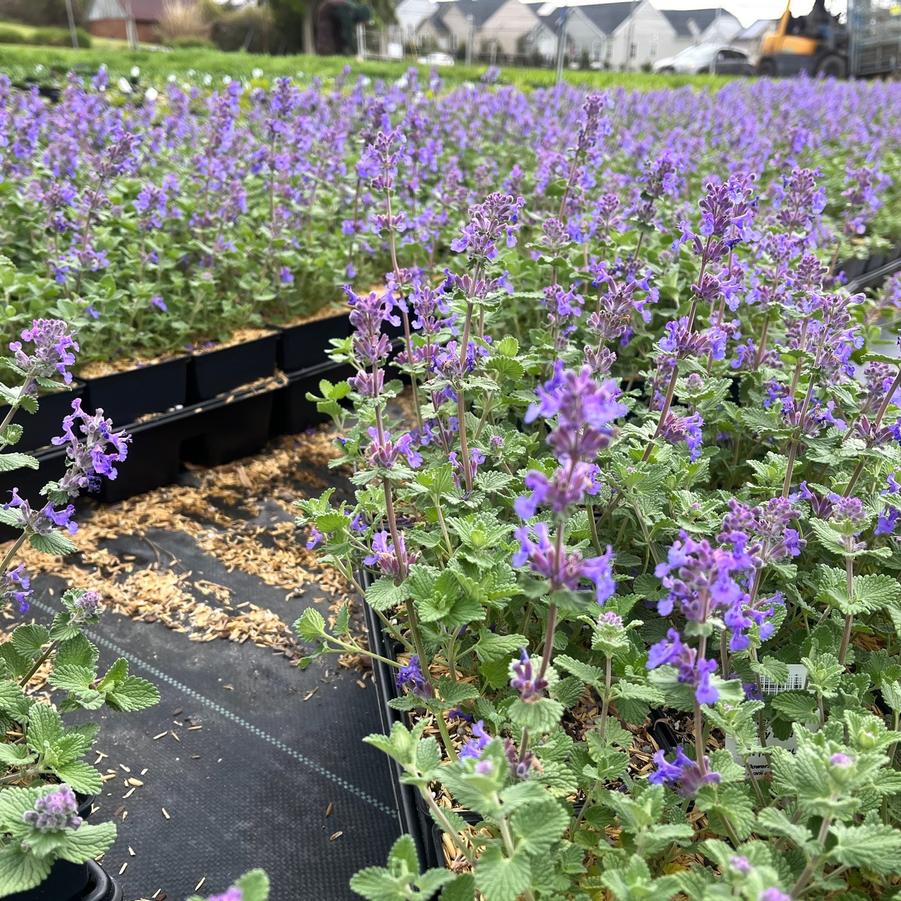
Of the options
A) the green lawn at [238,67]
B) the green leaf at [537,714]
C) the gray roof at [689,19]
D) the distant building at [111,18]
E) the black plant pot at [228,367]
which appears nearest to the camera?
the green leaf at [537,714]

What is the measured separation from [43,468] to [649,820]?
100 inches

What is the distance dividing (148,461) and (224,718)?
54.2 inches

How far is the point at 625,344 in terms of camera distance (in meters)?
2.96

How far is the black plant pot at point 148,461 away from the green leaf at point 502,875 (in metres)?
2.54

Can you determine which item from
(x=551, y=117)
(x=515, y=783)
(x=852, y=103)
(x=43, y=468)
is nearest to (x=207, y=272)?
(x=43, y=468)

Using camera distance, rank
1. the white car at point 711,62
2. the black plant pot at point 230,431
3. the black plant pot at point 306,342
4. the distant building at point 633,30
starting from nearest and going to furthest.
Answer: the black plant pot at point 230,431 < the black plant pot at point 306,342 < the white car at point 711,62 < the distant building at point 633,30

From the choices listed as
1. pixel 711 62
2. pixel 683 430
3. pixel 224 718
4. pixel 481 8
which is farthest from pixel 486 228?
pixel 481 8

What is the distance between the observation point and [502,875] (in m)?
1.10

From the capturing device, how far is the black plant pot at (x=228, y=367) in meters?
3.48

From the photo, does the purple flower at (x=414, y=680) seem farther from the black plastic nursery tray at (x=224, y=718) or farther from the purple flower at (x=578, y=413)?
the purple flower at (x=578, y=413)

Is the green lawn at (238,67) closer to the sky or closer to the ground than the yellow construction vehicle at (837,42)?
closer to the ground

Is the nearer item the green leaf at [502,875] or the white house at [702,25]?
the green leaf at [502,875]

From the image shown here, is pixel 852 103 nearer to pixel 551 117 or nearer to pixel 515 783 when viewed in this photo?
pixel 551 117

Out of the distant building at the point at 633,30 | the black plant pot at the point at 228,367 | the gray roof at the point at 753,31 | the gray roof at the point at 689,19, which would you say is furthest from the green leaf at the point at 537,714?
the gray roof at the point at 689,19
